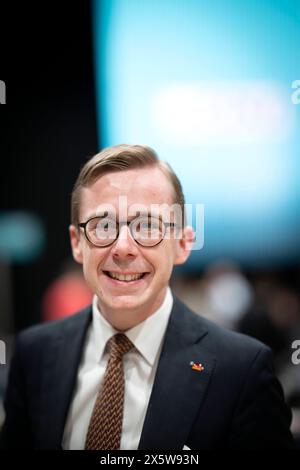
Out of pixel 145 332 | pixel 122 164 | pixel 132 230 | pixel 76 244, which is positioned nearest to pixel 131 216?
pixel 132 230

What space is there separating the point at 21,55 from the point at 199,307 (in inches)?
54.3

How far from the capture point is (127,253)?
138 cm

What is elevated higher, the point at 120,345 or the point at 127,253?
the point at 127,253

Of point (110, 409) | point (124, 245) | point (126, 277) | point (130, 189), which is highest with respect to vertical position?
point (130, 189)

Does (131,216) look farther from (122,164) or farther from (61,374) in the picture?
(61,374)

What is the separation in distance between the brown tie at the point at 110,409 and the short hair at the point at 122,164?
1.49 feet

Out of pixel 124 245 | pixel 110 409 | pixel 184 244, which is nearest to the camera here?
pixel 124 245

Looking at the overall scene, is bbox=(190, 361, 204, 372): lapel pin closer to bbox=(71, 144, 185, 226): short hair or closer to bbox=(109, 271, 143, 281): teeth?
bbox=(109, 271, 143, 281): teeth

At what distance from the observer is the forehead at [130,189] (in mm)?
1396

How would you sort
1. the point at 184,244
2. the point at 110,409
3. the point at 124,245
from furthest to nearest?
the point at 184,244, the point at 110,409, the point at 124,245

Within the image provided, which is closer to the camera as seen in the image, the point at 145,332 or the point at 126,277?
the point at 126,277

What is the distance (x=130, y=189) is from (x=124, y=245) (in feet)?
0.54

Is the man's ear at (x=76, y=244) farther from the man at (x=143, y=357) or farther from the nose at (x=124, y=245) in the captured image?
the nose at (x=124, y=245)

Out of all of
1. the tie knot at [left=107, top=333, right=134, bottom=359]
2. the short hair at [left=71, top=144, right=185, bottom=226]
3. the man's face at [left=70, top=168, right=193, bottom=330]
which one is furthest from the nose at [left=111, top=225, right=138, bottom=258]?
the tie knot at [left=107, top=333, right=134, bottom=359]
